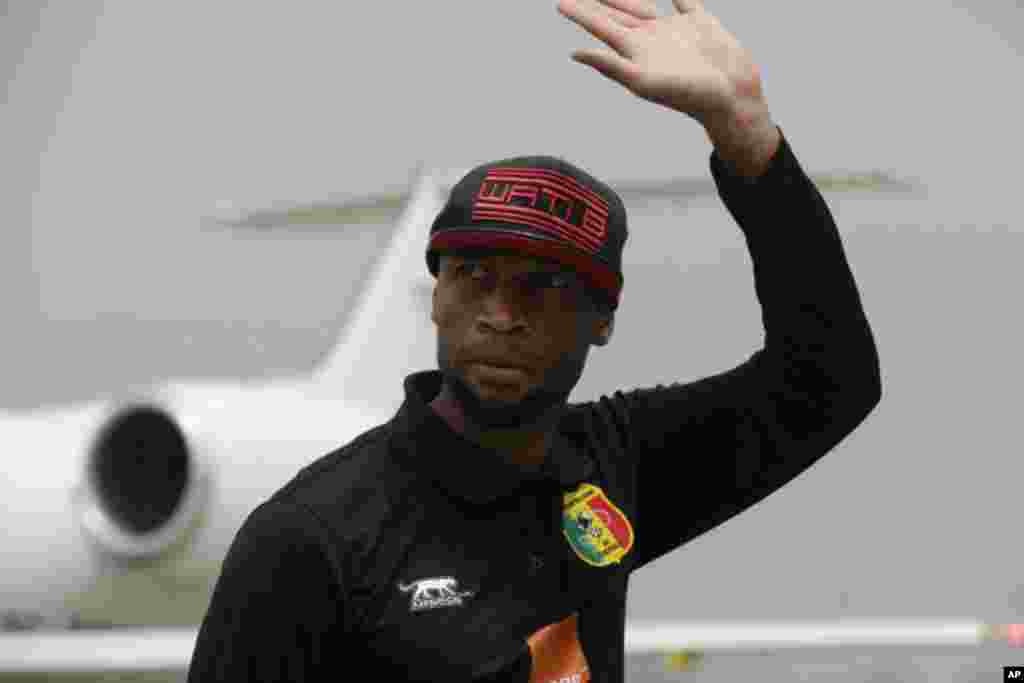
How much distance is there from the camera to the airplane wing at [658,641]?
4.26 meters

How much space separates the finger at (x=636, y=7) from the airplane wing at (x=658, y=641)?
3.32m

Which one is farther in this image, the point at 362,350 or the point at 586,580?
the point at 362,350

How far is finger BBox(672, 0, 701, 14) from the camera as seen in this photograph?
4.04ft

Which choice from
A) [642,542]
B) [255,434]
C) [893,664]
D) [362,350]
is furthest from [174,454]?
[642,542]

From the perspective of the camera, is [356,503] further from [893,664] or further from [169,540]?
[893,664]

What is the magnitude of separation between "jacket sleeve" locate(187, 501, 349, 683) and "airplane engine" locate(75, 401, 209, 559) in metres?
3.70

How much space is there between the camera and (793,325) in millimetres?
1315

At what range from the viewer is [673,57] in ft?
3.77

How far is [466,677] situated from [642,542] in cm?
34

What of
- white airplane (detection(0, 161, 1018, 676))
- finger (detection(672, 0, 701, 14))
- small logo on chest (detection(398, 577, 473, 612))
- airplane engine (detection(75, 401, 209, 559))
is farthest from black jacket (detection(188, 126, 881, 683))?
airplane engine (detection(75, 401, 209, 559))

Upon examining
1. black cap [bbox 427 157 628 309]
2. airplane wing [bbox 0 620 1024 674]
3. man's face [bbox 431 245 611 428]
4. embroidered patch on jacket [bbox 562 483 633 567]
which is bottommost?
airplane wing [bbox 0 620 1024 674]

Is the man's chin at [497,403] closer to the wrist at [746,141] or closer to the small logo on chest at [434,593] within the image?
the small logo on chest at [434,593]

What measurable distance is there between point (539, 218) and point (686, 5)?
0.71 ft

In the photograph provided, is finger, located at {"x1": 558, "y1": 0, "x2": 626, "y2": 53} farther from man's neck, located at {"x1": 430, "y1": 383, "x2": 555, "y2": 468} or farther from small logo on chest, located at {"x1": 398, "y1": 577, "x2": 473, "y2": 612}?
small logo on chest, located at {"x1": 398, "y1": 577, "x2": 473, "y2": 612}
